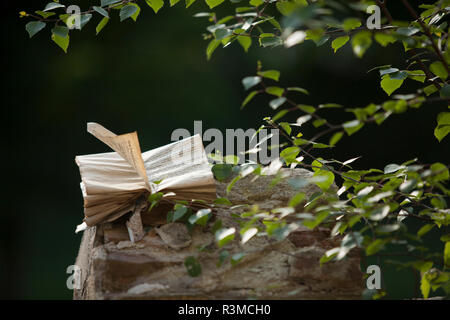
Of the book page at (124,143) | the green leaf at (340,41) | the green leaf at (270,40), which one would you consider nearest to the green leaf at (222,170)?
the book page at (124,143)

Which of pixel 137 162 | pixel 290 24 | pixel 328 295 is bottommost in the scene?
pixel 328 295

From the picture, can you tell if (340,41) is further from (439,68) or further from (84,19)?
(84,19)

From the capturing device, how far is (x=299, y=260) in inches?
37.7

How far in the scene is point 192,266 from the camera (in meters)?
0.89

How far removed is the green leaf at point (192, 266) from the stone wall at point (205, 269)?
0.08 ft

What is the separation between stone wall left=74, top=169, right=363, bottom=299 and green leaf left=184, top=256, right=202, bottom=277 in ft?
0.08

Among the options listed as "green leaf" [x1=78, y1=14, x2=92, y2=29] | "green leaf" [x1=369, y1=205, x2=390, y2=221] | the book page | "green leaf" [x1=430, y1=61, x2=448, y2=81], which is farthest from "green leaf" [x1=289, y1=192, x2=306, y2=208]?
"green leaf" [x1=78, y1=14, x2=92, y2=29]

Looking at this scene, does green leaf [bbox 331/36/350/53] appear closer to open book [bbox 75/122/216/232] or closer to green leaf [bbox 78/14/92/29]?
open book [bbox 75/122/216/232]

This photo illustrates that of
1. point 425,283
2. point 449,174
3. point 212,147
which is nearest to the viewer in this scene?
point 449,174

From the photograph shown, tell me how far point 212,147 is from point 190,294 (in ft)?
1.32

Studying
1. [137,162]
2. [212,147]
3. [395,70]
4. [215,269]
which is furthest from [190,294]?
[395,70]

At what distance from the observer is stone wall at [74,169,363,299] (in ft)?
2.94

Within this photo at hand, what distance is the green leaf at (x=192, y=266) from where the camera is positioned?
2.93 ft

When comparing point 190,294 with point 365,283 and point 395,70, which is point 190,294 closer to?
point 365,283
